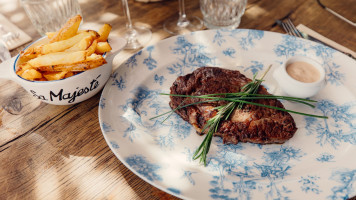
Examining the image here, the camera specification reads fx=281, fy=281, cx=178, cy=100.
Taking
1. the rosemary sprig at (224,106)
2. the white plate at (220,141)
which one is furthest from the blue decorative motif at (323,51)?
the rosemary sprig at (224,106)

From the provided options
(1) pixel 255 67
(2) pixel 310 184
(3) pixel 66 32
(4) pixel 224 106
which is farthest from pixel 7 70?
(2) pixel 310 184

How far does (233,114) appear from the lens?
6.34ft

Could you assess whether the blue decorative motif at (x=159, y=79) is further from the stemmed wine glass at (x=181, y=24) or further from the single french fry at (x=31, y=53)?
the single french fry at (x=31, y=53)

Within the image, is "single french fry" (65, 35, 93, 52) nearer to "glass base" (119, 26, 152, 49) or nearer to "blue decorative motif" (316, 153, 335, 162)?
"glass base" (119, 26, 152, 49)

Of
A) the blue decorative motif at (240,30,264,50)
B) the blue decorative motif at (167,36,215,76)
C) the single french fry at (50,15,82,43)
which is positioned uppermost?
the single french fry at (50,15,82,43)

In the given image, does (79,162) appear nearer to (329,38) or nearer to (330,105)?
(330,105)

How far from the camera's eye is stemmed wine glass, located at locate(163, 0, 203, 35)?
2.98 metres

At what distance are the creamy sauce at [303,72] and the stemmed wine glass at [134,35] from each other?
145 cm

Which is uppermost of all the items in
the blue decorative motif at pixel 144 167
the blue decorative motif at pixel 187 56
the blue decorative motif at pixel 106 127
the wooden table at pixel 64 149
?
the blue decorative motif at pixel 187 56

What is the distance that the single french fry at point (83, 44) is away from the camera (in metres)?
1.88

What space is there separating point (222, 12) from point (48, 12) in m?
1.75

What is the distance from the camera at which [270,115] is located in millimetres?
1907

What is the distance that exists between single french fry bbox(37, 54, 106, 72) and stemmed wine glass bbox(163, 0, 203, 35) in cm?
129

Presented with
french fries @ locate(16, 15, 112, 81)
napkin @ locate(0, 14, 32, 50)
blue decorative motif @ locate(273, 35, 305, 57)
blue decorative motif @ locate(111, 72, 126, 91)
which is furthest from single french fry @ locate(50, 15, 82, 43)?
blue decorative motif @ locate(273, 35, 305, 57)
